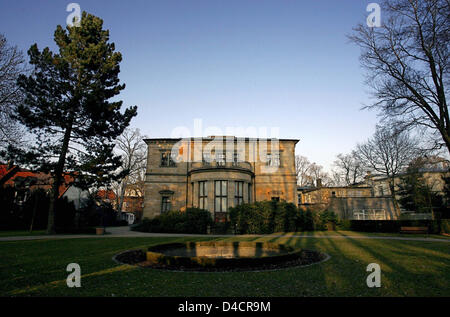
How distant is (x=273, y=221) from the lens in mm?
21594

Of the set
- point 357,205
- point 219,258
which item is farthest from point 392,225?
point 219,258

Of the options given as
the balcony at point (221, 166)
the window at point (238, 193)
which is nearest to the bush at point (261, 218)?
the window at point (238, 193)

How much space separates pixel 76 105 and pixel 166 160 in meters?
13.1

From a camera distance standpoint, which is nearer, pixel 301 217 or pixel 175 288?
pixel 175 288

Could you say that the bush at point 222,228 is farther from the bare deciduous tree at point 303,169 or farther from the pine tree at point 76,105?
the bare deciduous tree at point 303,169

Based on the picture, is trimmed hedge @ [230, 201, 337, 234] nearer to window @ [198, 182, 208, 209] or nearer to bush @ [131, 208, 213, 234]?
bush @ [131, 208, 213, 234]

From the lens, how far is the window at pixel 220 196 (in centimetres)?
2452

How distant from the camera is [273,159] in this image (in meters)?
30.7

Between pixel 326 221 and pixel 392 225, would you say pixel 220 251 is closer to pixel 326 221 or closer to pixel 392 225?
pixel 326 221

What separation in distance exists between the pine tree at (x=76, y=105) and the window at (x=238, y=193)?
11117 mm

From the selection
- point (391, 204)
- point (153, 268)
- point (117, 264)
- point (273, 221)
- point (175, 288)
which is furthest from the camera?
point (391, 204)
